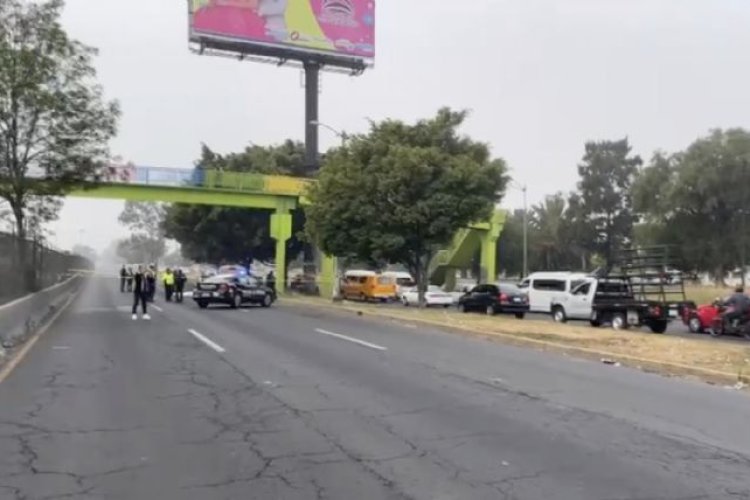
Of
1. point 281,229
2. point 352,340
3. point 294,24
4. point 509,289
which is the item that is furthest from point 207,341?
point 294,24

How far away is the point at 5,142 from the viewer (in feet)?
94.5

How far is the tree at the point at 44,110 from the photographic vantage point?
2755cm

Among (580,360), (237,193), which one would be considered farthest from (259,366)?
(237,193)

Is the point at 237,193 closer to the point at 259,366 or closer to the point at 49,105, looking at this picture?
the point at 49,105

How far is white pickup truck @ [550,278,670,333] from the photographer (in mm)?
27672

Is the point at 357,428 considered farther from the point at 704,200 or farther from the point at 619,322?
the point at 704,200

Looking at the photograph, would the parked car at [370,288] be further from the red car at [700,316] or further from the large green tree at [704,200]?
the red car at [700,316]

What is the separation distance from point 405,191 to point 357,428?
79.2ft

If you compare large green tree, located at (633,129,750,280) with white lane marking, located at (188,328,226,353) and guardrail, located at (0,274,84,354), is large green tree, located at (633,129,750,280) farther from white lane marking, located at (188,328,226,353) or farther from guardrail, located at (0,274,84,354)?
white lane marking, located at (188,328,226,353)

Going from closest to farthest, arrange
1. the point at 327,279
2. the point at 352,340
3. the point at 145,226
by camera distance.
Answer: the point at 352,340 < the point at 327,279 < the point at 145,226

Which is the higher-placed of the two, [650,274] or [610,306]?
[650,274]

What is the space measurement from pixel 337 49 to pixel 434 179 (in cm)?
3137

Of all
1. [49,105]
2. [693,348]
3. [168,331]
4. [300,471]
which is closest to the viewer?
[300,471]

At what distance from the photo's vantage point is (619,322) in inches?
1122
